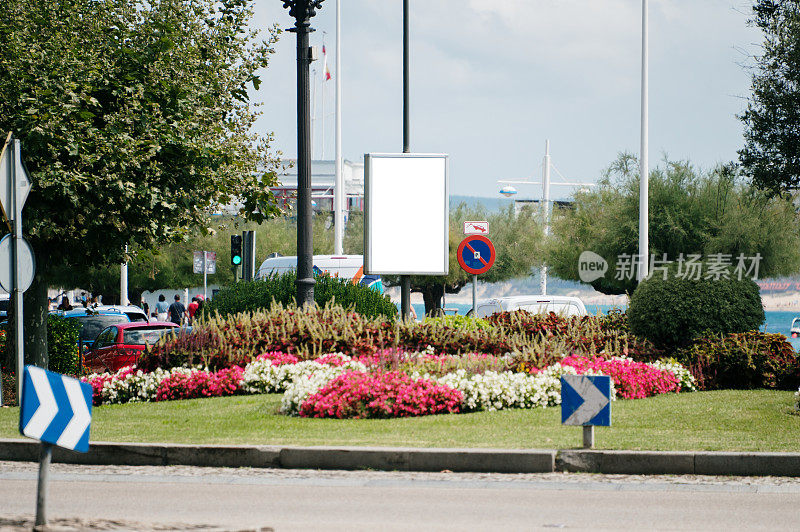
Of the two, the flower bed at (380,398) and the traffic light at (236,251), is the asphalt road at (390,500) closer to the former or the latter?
the flower bed at (380,398)

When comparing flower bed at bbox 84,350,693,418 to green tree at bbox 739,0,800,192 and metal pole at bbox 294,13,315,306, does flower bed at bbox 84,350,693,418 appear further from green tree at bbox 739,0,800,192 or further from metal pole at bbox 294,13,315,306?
green tree at bbox 739,0,800,192

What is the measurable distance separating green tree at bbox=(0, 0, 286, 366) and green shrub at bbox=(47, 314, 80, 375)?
8.05ft

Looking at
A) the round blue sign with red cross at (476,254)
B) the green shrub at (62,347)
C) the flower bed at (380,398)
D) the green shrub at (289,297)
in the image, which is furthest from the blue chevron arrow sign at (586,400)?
the green shrub at (62,347)

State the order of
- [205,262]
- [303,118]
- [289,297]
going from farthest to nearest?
[205,262], [289,297], [303,118]

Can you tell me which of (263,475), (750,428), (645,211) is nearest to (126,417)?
(263,475)

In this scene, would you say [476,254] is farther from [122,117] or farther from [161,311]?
[161,311]

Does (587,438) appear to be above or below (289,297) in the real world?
below

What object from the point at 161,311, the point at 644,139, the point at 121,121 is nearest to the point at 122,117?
the point at 121,121

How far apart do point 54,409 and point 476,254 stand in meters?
14.4

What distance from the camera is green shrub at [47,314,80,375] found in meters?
19.8

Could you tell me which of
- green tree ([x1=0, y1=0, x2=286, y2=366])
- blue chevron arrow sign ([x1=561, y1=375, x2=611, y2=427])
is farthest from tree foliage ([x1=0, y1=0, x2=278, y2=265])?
blue chevron arrow sign ([x1=561, y1=375, x2=611, y2=427])

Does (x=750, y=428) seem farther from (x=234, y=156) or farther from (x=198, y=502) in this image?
(x=234, y=156)

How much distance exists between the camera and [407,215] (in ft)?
66.8

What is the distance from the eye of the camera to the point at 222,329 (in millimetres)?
16969
